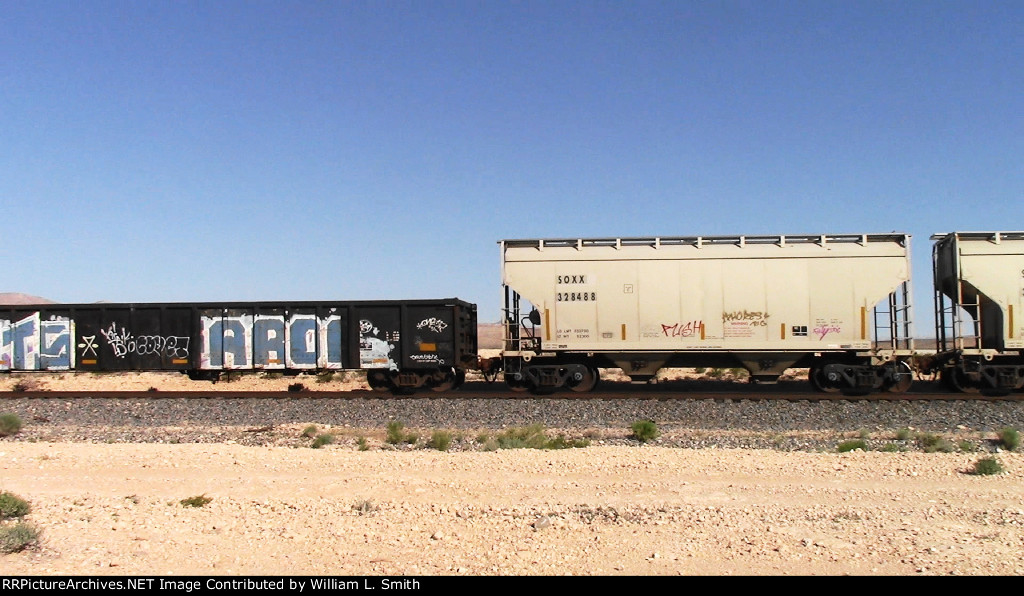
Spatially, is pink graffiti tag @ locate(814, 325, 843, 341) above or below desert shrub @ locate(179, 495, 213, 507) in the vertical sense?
above

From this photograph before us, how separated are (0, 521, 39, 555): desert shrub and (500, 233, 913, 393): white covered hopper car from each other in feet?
45.0

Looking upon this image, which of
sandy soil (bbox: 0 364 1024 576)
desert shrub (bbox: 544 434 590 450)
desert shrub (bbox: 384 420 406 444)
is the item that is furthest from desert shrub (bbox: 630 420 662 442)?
desert shrub (bbox: 384 420 406 444)

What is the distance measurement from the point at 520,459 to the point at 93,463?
250 inches

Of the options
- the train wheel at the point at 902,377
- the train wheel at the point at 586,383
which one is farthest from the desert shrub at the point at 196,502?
the train wheel at the point at 902,377

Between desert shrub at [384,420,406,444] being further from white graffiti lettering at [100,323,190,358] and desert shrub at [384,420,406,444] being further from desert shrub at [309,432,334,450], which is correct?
white graffiti lettering at [100,323,190,358]

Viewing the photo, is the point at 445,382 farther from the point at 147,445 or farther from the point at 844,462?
the point at 844,462

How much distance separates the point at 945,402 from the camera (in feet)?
56.2

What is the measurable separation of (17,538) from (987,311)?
20927 mm

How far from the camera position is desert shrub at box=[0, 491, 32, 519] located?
7434 mm

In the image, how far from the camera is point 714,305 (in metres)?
19.0

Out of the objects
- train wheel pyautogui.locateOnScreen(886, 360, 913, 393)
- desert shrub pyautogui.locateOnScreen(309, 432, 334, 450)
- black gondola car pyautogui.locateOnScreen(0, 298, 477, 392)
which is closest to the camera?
desert shrub pyautogui.locateOnScreen(309, 432, 334, 450)

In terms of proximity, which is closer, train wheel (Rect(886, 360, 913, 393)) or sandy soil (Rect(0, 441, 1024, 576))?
sandy soil (Rect(0, 441, 1024, 576))

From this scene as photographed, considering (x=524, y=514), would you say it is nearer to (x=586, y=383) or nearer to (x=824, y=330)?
(x=586, y=383)

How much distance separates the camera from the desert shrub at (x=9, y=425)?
Result: 14977 mm
